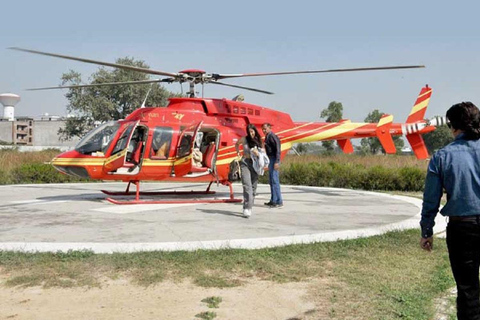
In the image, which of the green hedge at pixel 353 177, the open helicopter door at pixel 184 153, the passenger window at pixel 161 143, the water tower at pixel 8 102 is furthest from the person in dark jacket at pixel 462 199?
the water tower at pixel 8 102

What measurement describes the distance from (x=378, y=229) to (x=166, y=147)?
17.7 feet

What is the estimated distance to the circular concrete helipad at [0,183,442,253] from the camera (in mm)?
6098

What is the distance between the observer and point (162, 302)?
13.1 ft

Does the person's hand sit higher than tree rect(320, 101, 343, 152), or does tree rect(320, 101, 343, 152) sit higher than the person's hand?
tree rect(320, 101, 343, 152)

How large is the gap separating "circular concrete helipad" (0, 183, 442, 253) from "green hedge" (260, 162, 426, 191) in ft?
15.9

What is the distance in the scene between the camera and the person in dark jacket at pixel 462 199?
3.08m

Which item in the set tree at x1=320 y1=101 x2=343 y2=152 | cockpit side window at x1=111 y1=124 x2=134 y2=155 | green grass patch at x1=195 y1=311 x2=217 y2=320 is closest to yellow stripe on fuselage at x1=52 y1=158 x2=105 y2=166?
cockpit side window at x1=111 y1=124 x2=134 y2=155

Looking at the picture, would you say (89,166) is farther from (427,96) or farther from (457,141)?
(427,96)

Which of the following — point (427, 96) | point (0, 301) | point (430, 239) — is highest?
point (427, 96)

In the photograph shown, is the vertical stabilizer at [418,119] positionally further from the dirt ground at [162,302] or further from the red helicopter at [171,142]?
the dirt ground at [162,302]

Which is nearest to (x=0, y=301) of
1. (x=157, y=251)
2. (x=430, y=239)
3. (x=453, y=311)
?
(x=157, y=251)

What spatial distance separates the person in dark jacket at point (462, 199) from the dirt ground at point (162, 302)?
1112 mm

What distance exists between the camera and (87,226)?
24.3 ft

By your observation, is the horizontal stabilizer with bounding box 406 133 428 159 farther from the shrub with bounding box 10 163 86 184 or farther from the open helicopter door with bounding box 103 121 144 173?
the shrub with bounding box 10 163 86 184
